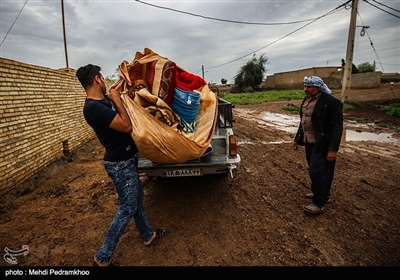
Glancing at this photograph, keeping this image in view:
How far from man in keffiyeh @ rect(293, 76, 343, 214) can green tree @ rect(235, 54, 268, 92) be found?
127 feet

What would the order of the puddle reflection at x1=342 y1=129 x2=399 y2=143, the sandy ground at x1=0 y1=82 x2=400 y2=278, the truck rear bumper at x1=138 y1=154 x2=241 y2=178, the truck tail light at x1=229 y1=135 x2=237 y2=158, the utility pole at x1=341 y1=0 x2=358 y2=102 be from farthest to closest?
the utility pole at x1=341 y1=0 x2=358 y2=102 < the puddle reflection at x1=342 y1=129 x2=399 y2=143 < the truck tail light at x1=229 y1=135 x2=237 y2=158 < the truck rear bumper at x1=138 y1=154 x2=241 y2=178 < the sandy ground at x1=0 y1=82 x2=400 y2=278

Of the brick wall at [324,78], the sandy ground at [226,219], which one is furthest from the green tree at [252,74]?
the sandy ground at [226,219]

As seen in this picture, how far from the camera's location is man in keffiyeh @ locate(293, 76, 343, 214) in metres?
2.76

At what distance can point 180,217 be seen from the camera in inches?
122

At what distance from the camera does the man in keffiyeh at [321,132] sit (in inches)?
109

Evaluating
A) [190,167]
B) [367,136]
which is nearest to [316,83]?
[190,167]

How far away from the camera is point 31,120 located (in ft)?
13.7

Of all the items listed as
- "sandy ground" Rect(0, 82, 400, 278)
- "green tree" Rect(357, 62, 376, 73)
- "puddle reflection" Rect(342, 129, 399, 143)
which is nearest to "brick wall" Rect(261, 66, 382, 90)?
"green tree" Rect(357, 62, 376, 73)

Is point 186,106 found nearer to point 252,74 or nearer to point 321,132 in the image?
point 321,132

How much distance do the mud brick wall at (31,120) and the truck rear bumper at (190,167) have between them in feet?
7.83

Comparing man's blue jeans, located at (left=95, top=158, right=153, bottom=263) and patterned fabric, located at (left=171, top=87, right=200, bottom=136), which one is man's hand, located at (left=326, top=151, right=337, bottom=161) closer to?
patterned fabric, located at (left=171, top=87, right=200, bottom=136)

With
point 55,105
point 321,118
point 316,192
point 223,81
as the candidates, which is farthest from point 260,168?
point 223,81
